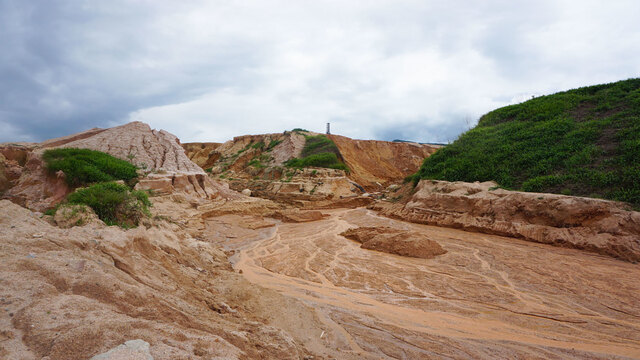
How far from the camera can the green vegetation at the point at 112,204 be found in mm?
4711

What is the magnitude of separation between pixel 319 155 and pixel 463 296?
72.5 ft

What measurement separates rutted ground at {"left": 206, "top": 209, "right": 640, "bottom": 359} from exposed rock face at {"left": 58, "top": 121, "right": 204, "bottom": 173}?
831 cm

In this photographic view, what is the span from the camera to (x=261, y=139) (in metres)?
34.9

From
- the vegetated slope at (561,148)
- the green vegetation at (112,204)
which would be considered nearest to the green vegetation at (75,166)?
the green vegetation at (112,204)

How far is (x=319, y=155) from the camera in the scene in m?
26.4

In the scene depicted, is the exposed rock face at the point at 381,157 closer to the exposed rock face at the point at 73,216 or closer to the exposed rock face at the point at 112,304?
the exposed rock face at the point at 112,304

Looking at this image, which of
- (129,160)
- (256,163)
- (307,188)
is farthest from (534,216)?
(256,163)

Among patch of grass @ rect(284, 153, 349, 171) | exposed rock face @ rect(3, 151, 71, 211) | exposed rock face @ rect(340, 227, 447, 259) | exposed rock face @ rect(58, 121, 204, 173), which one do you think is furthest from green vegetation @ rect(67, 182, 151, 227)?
patch of grass @ rect(284, 153, 349, 171)

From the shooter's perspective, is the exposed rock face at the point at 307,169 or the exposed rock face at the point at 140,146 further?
the exposed rock face at the point at 307,169

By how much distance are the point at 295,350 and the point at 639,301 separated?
622 cm

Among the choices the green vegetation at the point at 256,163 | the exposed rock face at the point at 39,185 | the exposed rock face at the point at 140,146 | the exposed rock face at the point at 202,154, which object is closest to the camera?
the exposed rock face at the point at 39,185

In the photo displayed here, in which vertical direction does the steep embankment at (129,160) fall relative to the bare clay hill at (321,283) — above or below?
above

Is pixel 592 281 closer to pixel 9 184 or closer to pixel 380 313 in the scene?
pixel 380 313

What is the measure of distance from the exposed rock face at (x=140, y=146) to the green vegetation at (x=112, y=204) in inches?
357
